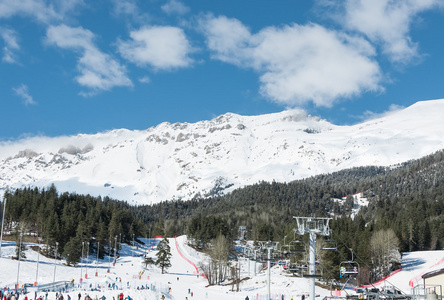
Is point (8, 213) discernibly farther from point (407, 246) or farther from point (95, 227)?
point (407, 246)

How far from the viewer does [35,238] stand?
4722 inches

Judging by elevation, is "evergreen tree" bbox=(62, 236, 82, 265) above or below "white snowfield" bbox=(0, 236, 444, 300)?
above

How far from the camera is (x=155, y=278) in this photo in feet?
334

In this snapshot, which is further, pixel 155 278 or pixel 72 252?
pixel 155 278

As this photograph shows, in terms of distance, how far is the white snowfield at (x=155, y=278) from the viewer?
70.9 metres

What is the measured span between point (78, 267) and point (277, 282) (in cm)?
4350

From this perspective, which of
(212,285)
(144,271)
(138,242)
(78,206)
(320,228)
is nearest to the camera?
(320,228)

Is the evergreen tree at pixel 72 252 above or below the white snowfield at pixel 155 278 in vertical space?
above

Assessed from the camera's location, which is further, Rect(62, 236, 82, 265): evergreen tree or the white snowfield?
Rect(62, 236, 82, 265): evergreen tree

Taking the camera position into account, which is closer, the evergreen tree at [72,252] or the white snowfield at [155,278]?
the white snowfield at [155,278]

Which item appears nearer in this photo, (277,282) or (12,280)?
(12,280)

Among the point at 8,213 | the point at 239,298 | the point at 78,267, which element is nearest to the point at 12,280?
the point at 78,267

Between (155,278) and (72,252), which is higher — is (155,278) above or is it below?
below

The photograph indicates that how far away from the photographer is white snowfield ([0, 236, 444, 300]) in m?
70.9
